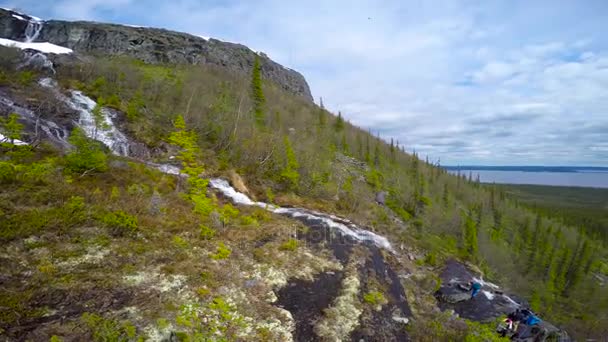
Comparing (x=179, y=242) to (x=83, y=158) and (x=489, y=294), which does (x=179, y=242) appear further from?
(x=489, y=294)

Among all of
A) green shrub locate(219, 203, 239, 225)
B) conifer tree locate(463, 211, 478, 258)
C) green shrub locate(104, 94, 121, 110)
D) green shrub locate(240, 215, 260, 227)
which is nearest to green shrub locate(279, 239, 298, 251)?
green shrub locate(240, 215, 260, 227)

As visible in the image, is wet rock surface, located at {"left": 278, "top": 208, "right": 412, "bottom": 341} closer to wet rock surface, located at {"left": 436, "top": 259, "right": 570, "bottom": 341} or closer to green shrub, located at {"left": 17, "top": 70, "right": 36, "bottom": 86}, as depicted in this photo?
wet rock surface, located at {"left": 436, "top": 259, "right": 570, "bottom": 341}

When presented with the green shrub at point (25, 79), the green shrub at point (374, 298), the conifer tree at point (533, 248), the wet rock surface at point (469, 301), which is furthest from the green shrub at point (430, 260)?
the conifer tree at point (533, 248)

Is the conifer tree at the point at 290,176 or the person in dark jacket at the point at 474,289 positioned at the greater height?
the conifer tree at the point at 290,176

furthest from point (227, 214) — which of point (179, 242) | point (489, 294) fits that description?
point (489, 294)

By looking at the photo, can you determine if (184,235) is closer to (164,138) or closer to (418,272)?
(418,272)

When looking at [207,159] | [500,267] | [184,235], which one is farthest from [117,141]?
[500,267]

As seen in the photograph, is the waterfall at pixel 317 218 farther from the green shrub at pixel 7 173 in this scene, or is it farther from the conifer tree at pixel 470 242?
the conifer tree at pixel 470 242
